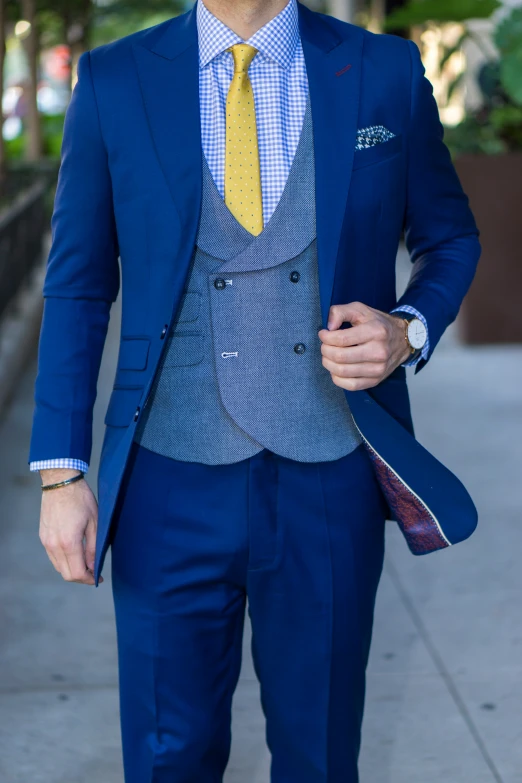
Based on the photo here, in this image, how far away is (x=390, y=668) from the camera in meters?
4.12

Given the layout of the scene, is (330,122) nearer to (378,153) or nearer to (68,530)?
(378,153)

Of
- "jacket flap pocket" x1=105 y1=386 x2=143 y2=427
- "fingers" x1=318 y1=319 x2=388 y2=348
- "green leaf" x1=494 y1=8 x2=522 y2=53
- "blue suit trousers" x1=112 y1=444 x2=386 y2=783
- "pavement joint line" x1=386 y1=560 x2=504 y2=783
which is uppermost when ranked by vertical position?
"green leaf" x1=494 y1=8 x2=522 y2=53

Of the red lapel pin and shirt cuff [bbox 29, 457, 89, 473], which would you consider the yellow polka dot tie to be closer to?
the red lapel pin

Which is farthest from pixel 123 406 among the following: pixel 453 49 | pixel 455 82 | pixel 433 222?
pixel 455 82

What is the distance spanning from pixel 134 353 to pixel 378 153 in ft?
1.92

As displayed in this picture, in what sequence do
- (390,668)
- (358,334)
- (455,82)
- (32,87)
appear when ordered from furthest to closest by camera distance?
1. (32,87)
2. (455,82)
3. (390,668)
4. (358,334)

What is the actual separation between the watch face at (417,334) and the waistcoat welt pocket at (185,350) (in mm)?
392

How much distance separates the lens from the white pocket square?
215cm

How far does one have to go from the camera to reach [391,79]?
221cm

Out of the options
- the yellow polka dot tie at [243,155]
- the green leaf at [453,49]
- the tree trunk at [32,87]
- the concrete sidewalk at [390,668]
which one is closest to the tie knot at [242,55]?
the yellow polka dot tie at [243,155]

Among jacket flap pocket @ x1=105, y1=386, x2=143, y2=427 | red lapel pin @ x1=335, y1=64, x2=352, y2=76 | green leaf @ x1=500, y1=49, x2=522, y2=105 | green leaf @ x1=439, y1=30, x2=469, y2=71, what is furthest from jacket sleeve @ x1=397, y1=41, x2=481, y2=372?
green leaf @ x1=439, y1=30, x2=469, y2=71

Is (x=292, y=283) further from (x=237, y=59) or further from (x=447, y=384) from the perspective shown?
(x=447, y=384)

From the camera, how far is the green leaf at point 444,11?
9797 millimetres

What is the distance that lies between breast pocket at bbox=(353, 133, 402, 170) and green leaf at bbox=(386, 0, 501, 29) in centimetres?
805
